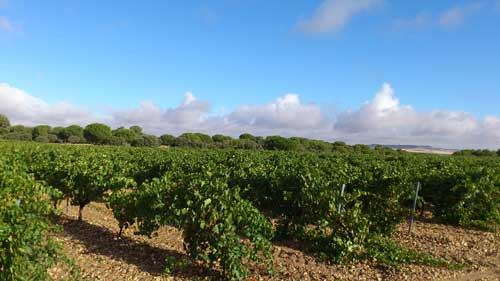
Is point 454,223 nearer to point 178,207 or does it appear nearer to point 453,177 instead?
point 453,177

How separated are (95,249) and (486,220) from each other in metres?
11.6

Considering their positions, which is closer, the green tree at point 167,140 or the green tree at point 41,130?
the green tree at point 41,130

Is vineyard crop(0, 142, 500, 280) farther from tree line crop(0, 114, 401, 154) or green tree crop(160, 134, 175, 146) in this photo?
green tree crop(160, 134, 175, 146)

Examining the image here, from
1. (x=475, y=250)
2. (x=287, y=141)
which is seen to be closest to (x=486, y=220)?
(x=475, y=250)

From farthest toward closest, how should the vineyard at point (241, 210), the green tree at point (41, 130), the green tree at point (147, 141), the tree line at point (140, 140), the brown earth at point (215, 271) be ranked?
the green tree at point (41, 130), the tree line at point (140, 140), the green tree at point (147, 141), the brown earth at point (215, 271), the vineyard at point (241, 210)

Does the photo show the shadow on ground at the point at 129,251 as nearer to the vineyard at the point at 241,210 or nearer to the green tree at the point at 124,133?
the vineyard at the point at 241,210

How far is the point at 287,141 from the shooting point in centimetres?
8706

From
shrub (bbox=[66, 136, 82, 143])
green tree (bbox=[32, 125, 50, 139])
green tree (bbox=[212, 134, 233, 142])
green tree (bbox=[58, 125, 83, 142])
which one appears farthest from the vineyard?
green tree (bbox=[212, 134, 233, 142])

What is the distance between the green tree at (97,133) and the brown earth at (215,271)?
278 feet

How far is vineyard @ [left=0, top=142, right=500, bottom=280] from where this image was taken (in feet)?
15.0

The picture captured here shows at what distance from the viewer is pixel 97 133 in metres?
89.7

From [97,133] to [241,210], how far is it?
92.9 meters

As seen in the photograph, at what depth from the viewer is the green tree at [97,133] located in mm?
87812

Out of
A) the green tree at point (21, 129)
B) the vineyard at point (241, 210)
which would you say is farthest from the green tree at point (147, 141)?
the vineyard at point (241, 210)
